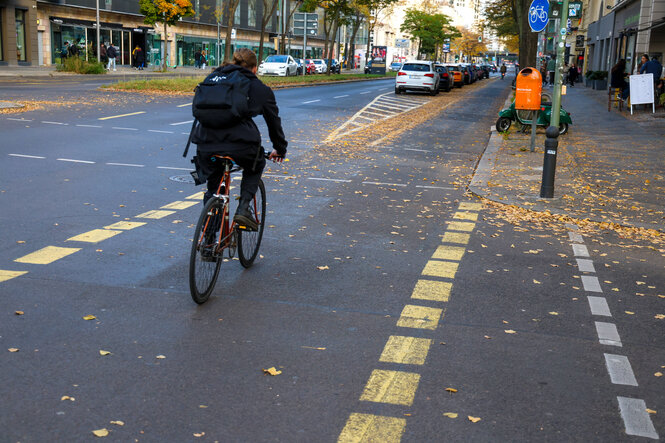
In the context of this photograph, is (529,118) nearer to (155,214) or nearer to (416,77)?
(155,214)

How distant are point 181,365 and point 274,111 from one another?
7.27 ft

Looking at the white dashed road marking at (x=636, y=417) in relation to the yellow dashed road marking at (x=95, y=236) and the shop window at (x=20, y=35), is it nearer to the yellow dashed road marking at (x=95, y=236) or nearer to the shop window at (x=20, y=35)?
the yellow dashed road marking at (x=95, y=236)

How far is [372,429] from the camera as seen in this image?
12.0 feet

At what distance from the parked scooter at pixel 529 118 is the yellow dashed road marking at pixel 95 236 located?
1403 centimetres

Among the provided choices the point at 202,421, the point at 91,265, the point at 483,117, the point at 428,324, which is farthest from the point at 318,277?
the point at 483,117

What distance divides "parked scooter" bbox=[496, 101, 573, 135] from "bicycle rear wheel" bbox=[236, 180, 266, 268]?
13.9 metres

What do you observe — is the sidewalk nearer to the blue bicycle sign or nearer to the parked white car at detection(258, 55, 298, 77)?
the blue bicycle sign

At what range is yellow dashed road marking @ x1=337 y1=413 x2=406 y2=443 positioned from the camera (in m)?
3.56

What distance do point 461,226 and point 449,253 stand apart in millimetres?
1387

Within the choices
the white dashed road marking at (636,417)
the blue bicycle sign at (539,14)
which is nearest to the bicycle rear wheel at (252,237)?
the white dashed road marking at (636,417)

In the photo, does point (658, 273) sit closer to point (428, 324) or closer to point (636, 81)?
point (428, 324)

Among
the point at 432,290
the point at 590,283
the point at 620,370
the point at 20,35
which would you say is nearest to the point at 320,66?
the point at 20,35

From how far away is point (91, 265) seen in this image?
6.32m

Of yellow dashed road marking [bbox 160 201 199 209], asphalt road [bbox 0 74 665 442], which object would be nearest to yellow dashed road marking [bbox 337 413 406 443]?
asphalt road [bbox 0 74 665 442]
